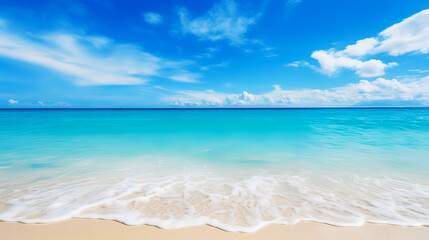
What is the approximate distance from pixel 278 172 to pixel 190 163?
356 cm

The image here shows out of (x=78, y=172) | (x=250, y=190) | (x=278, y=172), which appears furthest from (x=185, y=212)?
(x=78, y=172)

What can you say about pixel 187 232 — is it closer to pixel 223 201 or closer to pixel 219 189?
pixel 223 201

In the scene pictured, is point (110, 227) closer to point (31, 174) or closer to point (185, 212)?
point (185, 212)

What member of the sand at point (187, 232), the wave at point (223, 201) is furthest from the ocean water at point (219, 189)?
the sand at point (187, 232)

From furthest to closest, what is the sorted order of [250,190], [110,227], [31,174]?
[31,174], [250,190], [110,227]

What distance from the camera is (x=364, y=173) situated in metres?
6.27

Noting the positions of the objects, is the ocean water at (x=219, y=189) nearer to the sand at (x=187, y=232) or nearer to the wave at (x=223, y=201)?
the wave at (x=223, y=201)

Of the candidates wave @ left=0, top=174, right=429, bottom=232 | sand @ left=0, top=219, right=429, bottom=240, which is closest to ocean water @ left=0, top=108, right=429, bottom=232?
wave @ left=0, top=174, right=429, bottom=232

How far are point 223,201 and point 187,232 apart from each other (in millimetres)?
1286

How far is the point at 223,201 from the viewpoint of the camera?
163 inches

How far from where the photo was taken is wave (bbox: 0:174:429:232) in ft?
11.2

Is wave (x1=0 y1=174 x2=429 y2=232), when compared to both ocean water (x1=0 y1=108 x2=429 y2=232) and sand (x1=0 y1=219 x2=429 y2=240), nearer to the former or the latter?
ocean water (x1=0 y1=108 x2=429 y2=232)

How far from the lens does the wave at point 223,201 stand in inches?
135

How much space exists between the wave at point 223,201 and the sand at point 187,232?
145 millimetres
